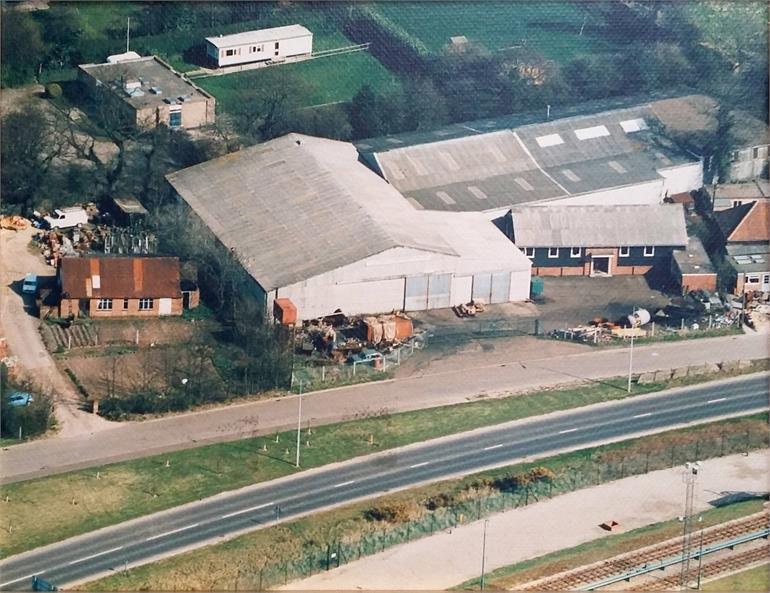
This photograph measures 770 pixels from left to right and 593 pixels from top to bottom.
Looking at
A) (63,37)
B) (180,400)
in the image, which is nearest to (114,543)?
(180,400)

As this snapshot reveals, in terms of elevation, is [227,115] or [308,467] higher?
[227,115]

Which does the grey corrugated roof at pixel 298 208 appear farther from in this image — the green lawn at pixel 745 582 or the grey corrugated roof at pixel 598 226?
the green lawn at pixel 745 582

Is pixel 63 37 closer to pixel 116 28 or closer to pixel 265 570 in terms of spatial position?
pixel 116 28

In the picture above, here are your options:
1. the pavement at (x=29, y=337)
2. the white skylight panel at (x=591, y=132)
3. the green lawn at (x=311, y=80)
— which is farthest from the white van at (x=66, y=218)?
the white skylight panel at (x=591, y=132)

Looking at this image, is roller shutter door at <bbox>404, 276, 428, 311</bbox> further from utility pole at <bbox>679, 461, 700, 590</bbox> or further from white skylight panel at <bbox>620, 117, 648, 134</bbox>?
white skylight panel at <bbox>620, 117, 648, 134</bbox>

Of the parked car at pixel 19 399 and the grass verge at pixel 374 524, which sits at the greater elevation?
the parked car at pixel 19 399

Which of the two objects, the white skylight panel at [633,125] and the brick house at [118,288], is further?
the white skylight panel at [633,125]

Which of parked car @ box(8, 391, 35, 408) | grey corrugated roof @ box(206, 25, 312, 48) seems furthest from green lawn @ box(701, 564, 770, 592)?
grey corrugated roof @ box(206, 25, 312, 48)
